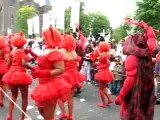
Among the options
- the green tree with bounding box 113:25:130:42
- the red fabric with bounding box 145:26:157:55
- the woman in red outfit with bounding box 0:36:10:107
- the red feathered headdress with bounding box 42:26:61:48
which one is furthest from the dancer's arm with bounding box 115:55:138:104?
the green tree with bounding box 113:25:130:42

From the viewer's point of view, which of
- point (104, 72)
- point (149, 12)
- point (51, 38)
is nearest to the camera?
point (51, 38)

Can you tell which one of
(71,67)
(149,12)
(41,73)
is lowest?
(71,67)

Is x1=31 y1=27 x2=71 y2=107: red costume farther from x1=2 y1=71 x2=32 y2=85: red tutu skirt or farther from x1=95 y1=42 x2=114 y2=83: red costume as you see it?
x1=95 y1=42 x2=114 y2=83: red costume

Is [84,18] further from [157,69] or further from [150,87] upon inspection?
[150,87]

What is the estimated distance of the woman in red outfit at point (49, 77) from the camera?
21.4ft

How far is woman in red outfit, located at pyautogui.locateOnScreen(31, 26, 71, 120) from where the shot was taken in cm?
651

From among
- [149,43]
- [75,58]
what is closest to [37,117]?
[75,58]

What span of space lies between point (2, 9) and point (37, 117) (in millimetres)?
81066

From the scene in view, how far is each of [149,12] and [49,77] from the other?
87.4 ft

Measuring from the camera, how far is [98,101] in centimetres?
1264

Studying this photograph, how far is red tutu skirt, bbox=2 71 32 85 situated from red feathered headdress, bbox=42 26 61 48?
1.88 meters

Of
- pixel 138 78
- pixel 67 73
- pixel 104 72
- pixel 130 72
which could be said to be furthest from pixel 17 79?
pixel 104 72

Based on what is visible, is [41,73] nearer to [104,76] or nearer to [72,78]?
[72,78]

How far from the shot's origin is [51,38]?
6.73m
